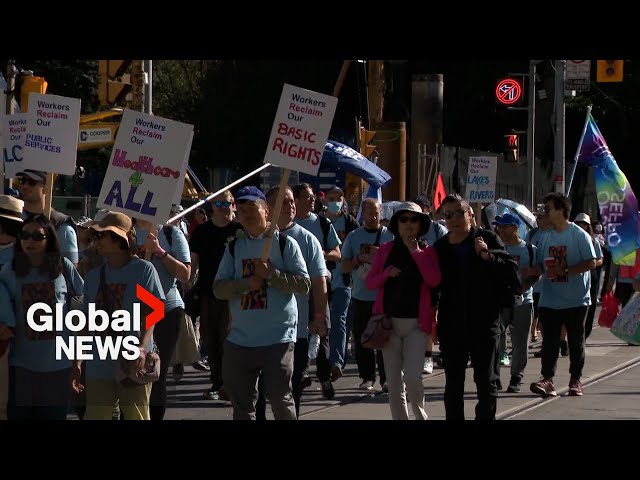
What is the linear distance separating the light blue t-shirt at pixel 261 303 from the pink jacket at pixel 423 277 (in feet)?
3.04

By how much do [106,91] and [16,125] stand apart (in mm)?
5195

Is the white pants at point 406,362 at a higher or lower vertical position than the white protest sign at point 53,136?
lower

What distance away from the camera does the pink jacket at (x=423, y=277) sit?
1034cm

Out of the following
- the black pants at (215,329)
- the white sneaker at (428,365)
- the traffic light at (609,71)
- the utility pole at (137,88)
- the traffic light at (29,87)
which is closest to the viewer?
the black pants at (215,329)

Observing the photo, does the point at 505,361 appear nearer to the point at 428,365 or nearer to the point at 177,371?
the point at 428,365

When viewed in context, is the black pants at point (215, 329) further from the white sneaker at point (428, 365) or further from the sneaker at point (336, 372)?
the white sneaker at point (428, 365)

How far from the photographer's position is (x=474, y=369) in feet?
34.2

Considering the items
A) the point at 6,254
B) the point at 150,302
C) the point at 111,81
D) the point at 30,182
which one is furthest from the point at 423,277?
the point at 111,81

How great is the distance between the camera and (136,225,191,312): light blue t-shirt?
1069 cm

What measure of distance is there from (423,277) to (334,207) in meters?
6.03

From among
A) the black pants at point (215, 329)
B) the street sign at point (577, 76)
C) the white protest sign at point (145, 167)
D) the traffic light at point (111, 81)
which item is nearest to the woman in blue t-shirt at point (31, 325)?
the white protest sign at point (145, 167)

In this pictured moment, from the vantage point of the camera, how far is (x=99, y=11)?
8773 mm
